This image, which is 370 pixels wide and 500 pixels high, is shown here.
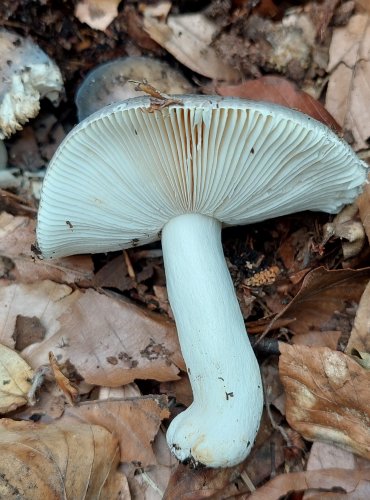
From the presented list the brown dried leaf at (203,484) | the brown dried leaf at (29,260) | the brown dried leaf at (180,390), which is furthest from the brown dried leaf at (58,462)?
the brown dried leaf at (29,260)

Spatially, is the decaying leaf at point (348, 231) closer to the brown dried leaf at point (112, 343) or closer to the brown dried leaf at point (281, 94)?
the brown dried leaf at point (281, 94)

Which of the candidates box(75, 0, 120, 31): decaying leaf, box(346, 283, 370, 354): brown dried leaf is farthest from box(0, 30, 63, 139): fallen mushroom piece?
box(346, 283, 370, 354): brown dried leaf

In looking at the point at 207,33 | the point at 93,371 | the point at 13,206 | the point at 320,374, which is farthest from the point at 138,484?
the point at 207,33

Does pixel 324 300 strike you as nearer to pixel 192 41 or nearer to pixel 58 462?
pixel 58 462

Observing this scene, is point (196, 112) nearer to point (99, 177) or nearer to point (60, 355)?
point (99, 177)

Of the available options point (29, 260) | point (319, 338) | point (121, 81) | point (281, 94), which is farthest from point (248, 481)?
point (121, 81)
